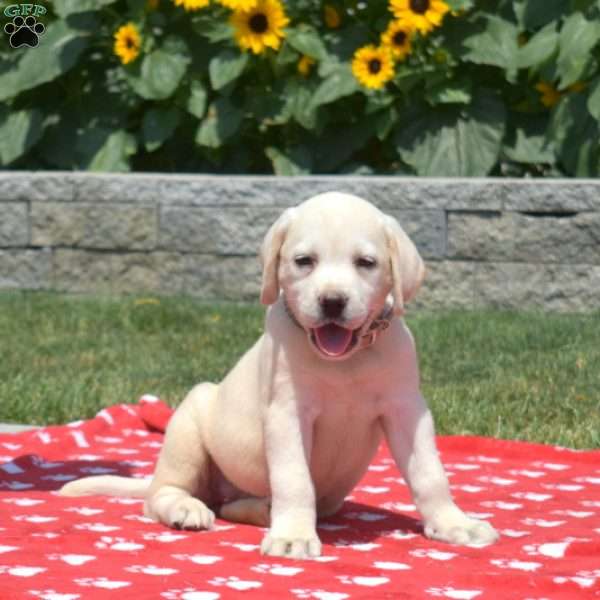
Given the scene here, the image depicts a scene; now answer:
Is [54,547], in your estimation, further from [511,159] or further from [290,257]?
[511,159]

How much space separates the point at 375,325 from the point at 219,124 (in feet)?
16.0

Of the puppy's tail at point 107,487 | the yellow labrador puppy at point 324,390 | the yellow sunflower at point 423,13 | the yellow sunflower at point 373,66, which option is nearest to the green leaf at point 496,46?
the yellow sunflower at point 423,13

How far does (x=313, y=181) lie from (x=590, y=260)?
4.77ft

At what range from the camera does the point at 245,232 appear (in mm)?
8023

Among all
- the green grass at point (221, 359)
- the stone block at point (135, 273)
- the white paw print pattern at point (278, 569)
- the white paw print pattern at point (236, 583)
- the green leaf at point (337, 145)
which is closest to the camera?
the white paw print pattern at point (236, 583)

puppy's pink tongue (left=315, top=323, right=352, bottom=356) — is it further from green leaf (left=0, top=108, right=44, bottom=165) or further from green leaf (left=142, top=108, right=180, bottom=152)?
green leaf (left=0, top=108, right=44, bottom=165)

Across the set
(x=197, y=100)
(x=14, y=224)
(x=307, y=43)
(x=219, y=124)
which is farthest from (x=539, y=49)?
(x=14, y=224)

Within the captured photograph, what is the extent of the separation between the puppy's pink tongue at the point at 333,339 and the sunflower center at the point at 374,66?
462cm

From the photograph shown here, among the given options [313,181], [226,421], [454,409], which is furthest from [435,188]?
[226,421]

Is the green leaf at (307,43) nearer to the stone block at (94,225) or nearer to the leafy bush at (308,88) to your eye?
the leafy bush at (308,88)

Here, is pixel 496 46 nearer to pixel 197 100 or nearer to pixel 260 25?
pixel 260 25

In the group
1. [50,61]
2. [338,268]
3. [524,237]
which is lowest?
[338,268]

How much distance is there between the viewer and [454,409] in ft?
18.7

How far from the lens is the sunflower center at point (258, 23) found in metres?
8.22
